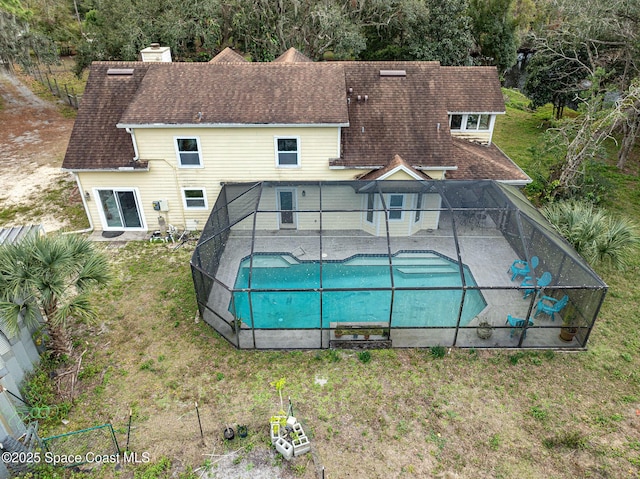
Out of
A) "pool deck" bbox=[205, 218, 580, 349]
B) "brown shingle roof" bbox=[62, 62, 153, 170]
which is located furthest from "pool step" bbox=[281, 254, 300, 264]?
"brown shingle roof" bbox=[62, 62, 153, 170]

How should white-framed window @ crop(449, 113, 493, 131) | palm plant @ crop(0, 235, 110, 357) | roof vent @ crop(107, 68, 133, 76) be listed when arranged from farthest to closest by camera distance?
white-framed window @ crop(449, 113, 493, 131), roof vent @ crop(107, 68, 133, 76), palm plant @ crop(0, 235, 110, 357)

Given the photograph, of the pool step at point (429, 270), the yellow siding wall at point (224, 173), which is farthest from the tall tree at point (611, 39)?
the yellow siding wall at point (224, 173)

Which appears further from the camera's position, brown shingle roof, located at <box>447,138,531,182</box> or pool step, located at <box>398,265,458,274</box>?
brown shingle roof, located at <box>447,138,531,182</box>

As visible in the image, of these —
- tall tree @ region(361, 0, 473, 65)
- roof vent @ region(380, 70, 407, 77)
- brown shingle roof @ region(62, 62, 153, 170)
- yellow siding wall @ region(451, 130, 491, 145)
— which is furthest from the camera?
tall tree @ region(361, 0, 473, 65)

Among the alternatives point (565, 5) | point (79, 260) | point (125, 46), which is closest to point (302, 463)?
point (79, 260)

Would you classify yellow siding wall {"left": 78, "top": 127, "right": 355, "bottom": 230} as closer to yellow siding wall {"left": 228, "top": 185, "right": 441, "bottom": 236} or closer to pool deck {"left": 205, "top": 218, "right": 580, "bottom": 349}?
yellow siding wall {"left": 228, "top": 185, "right": 441, "bottom": 236}

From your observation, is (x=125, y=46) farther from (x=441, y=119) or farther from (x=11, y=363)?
(x=11, y=363)

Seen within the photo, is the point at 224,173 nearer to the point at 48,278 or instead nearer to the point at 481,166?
the point at 48,278

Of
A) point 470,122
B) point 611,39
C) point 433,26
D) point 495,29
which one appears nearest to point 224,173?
point 470,122
